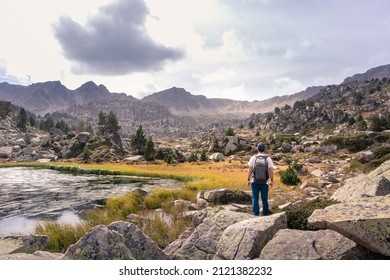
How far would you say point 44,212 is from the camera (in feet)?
77.5

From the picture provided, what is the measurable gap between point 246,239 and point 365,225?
2.99 m

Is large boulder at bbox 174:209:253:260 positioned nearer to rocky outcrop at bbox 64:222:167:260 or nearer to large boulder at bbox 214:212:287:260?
large boulder at bbox 214:212:287:260

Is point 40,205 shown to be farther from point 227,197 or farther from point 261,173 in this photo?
point 261,173

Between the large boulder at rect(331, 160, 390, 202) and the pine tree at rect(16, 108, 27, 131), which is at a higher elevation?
the pine tree at rect(16, 108, 27, 131)

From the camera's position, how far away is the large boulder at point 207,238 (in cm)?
991

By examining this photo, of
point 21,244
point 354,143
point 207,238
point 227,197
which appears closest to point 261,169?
point 207,238

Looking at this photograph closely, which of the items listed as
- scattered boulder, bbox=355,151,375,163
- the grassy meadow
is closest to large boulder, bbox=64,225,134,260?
the grassy meadow

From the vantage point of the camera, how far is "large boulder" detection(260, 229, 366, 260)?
8.23 meters

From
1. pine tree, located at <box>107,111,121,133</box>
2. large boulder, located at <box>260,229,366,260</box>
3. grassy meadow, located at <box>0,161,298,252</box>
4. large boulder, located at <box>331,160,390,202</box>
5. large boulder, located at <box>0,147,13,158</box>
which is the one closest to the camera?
large boulder, located at <box>260,229,366,260</box>

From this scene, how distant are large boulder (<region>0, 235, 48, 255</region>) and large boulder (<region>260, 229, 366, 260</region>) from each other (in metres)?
7.34

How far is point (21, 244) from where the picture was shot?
410 inches

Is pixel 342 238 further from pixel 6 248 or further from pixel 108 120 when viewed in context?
pixel 108 120

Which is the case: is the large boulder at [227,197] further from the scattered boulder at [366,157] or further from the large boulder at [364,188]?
the scattered boulder at [366,157]
